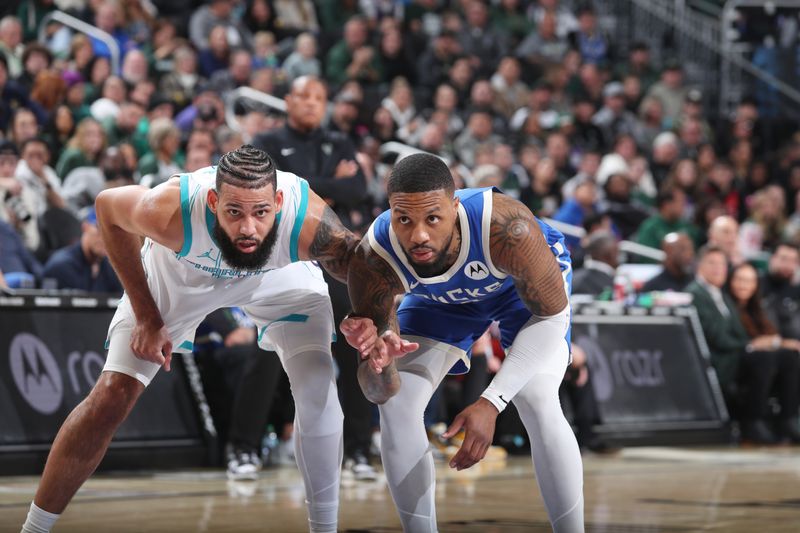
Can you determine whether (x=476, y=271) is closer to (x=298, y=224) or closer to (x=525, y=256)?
(x=525, y=256)

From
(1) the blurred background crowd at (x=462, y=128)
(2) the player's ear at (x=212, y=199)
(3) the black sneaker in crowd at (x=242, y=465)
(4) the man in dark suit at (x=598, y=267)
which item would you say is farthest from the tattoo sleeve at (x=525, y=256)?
(4) the man in dark suit at (x=598, y=267)

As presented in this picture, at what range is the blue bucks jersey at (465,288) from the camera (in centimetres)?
442

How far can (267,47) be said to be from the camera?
14.2 meters

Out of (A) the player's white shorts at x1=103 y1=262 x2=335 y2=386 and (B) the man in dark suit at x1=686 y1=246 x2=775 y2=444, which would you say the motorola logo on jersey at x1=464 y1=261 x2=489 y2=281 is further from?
(B) the man in dark suit at x1=686 y1=246 x2=775 y2=444

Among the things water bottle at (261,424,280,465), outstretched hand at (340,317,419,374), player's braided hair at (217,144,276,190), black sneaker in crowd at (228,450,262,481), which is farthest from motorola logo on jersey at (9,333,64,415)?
outstretched hand at (340,317,419,374)

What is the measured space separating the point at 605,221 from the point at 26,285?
540cm

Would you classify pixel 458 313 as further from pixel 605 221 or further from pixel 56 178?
pixel 605 221

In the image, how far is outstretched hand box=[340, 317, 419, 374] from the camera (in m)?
4.22

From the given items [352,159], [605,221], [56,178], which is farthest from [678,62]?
[352,159]

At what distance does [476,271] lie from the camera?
4480 millimetres

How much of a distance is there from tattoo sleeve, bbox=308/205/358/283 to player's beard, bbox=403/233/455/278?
0.91 ft

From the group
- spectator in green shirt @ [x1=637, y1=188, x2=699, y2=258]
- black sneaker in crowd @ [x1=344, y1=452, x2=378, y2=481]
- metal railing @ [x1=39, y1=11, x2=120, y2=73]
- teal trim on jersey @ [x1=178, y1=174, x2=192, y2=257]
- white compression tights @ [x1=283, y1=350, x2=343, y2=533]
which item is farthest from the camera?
spectator in green shirt @ [x1=637, y1=188, x2=699, y2=258]

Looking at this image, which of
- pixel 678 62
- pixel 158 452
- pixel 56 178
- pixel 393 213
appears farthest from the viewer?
pixel 678 62

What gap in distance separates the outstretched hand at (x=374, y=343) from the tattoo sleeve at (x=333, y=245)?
0.39m
